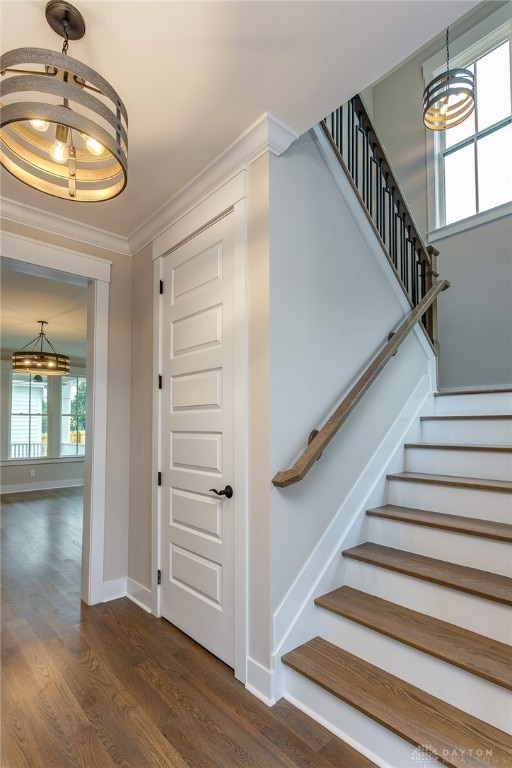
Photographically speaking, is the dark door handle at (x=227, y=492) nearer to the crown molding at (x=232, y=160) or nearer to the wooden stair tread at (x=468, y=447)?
the wooden stair tread at (x=468, y=447)

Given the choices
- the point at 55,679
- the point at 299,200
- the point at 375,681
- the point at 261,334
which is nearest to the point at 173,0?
the point at 299,200

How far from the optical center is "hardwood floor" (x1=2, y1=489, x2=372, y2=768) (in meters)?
1.50

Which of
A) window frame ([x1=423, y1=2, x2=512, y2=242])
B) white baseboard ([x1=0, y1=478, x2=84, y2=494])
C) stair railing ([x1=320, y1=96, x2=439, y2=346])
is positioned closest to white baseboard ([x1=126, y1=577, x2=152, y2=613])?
stair railing ([x1=320, y1=96, x2=439, y2=346])

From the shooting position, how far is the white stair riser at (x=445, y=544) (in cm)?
178

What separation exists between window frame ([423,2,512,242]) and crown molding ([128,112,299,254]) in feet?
9.33

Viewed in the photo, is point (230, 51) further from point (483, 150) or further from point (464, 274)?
point (483, 150)

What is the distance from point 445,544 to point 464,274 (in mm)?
3017

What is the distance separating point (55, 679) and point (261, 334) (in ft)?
6.34

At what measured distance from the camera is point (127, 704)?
177 cm

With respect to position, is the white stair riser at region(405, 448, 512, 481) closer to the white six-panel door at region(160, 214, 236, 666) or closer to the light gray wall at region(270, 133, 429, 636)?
the light gray wall at region(270, 133, 429, 636)

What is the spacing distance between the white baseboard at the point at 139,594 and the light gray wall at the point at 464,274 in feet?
10.8

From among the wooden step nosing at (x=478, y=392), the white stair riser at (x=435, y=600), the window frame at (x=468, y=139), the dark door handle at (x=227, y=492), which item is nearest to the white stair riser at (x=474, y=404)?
the wooden step nosing at (x=478, y=392)

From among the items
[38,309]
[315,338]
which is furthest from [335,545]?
[38,309]

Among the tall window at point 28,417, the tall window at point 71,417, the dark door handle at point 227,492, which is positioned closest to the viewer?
the dark door handle at point 227,492
